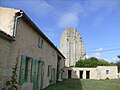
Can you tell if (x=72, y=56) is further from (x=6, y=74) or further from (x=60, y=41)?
(x=6, y=74)

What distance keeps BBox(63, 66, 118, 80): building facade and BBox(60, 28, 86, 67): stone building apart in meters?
22.8

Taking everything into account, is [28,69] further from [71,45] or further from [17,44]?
[71,45]

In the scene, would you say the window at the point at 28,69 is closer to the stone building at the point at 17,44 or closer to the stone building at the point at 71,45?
the stone building at the point at 17,44

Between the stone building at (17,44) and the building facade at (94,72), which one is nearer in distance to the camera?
the stone building at (17,44)

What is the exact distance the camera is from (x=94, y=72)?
42.0 metres

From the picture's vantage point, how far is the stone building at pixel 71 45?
66188mm

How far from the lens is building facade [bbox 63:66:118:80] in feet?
134

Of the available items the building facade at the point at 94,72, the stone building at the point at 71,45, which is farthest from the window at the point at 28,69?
the stone building at the point at 71,45

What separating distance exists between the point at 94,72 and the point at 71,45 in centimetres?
2572

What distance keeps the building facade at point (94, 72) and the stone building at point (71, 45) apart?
74.7 ft

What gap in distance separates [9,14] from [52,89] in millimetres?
8511

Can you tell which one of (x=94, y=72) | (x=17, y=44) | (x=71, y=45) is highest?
(x=71, y=45)

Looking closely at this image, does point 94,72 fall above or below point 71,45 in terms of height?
below

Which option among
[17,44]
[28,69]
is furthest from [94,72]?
[17,44]
